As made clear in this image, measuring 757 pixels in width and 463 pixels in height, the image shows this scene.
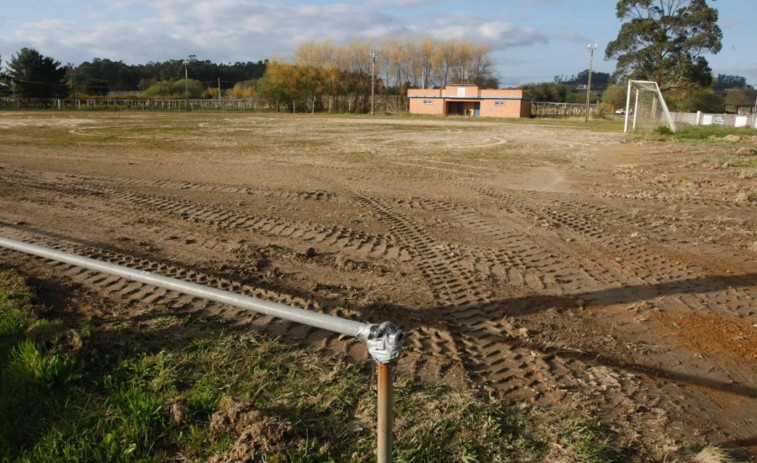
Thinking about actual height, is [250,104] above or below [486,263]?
above

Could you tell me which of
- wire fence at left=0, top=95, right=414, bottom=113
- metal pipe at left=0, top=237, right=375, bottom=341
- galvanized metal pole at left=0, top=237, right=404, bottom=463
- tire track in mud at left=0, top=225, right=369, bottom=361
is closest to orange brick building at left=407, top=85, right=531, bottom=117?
wire fence at left=0, top=95, right=414, bottom=113

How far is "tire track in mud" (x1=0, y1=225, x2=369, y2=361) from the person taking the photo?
427 centimetres

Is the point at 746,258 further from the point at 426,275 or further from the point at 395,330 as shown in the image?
the point at 395,330

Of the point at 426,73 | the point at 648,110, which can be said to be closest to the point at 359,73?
the point at 426,73

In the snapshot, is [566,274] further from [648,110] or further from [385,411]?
[648,110]

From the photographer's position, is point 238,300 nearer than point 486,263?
Yes

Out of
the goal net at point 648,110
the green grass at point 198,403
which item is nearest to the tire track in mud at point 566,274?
the green grass at point 198,403

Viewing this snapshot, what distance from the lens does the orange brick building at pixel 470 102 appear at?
73.4 meters

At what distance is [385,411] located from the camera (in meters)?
2.20

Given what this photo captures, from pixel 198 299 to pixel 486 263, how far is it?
127 inches

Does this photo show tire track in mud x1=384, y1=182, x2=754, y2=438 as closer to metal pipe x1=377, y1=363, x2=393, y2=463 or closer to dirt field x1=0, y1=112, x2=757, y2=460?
dirt field x1=0, y1=112, x2=757, y2=460

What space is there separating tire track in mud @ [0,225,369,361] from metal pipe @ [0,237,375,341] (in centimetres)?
116

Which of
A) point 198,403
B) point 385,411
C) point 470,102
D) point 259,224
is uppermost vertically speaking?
point 470,102

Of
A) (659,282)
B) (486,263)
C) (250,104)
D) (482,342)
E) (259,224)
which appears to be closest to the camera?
(482,342)
